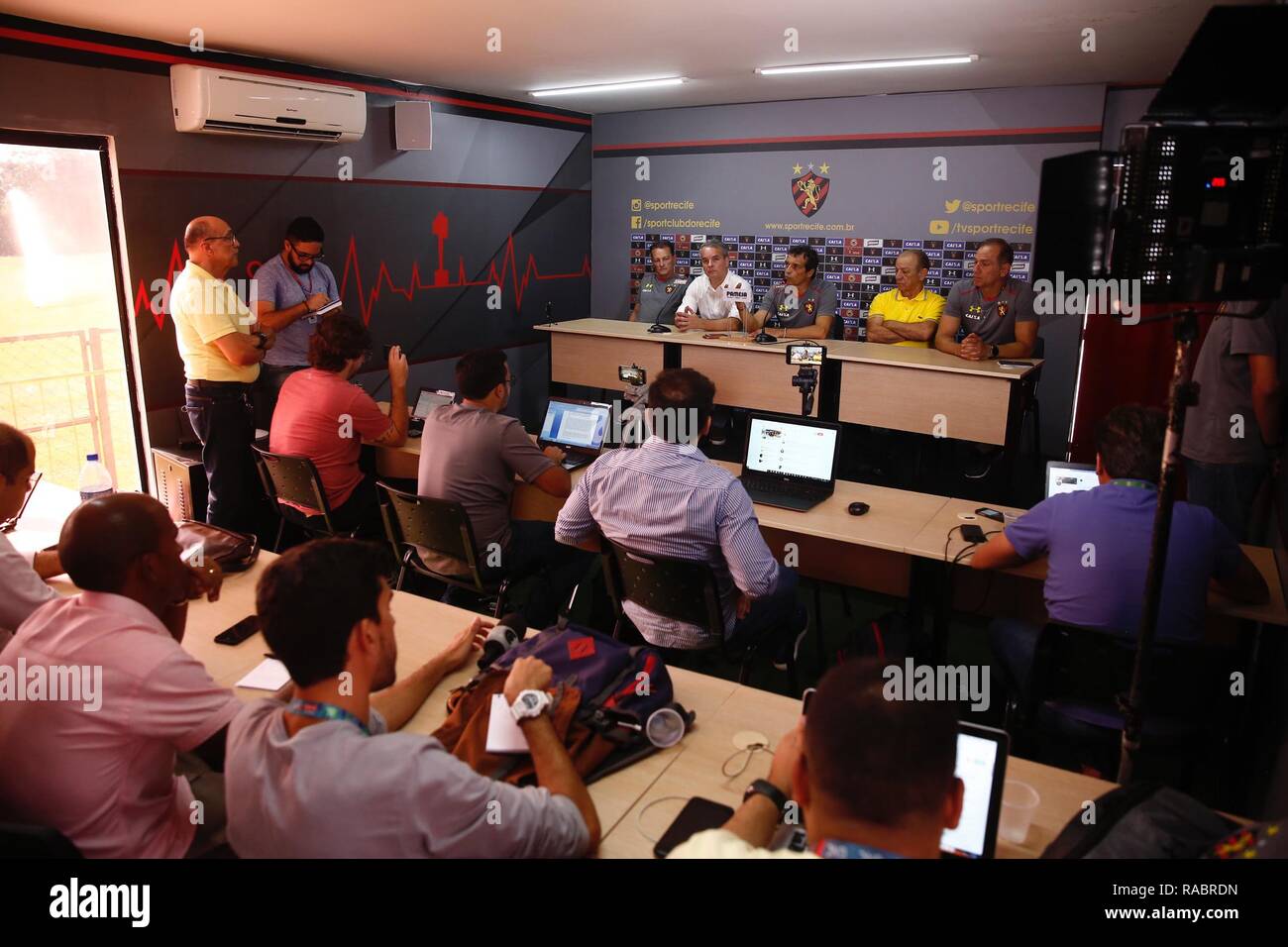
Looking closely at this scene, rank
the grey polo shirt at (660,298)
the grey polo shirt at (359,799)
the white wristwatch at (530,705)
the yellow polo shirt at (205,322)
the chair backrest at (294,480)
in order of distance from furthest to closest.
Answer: the grey polo shirt at (660,298), the yellow polo shirt at (205,322), the chair backrest at (294,480), the white wristwatch at (530,705), the grey polo shirt at (359,799)

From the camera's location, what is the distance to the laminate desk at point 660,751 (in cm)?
171

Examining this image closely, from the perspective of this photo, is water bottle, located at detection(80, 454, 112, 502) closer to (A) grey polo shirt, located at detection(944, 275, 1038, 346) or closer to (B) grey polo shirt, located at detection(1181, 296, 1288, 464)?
(B) grey polo shirt, located at detection(1181, 296, 1288, 464)

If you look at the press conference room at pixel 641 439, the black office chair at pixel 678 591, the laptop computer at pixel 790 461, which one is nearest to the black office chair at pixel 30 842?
the press conference room at pixel 641 439

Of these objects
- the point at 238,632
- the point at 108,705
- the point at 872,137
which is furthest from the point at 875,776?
the point at 872,137

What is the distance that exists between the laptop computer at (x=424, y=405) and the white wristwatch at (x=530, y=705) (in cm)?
317

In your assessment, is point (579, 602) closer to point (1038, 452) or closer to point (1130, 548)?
point (1130, 548)

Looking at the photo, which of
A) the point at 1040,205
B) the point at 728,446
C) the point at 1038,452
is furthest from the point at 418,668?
the point at 1038,452

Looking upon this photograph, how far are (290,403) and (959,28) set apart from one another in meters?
3.95

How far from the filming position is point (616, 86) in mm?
6605

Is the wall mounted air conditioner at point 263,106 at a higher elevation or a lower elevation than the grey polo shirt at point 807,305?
higher

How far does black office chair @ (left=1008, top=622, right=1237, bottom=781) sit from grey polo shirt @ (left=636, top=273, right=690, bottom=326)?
18.4 feet

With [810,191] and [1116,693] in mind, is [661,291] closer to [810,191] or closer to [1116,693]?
[810,191]

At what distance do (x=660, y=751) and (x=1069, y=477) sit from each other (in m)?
2.14

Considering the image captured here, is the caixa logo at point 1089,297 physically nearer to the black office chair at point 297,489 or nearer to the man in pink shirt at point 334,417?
the man in pink shirt at point 334,417
